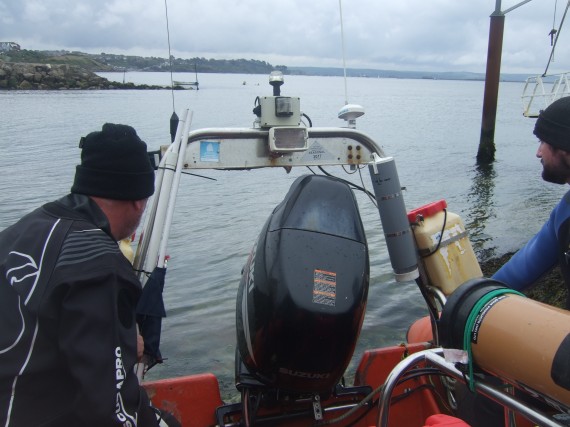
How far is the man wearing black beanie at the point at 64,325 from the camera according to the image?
1.71 metres

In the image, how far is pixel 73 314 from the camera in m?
1.69

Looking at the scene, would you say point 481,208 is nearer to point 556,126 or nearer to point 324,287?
point 556,126

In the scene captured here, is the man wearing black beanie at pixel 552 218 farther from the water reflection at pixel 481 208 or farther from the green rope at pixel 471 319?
A: the water reflection at pixel 481 208

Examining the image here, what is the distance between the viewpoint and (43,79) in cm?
7194

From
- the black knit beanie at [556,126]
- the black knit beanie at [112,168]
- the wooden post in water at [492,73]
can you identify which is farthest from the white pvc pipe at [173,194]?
the wooden post in water at [492,73]

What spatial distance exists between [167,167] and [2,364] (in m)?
1.71

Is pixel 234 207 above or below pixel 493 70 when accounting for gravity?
below

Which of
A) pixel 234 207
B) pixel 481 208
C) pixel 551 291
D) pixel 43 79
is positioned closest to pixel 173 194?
pixel 551 291

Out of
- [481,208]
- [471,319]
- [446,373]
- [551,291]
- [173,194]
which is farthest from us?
[481,208]

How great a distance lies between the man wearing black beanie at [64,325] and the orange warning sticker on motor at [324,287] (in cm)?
104

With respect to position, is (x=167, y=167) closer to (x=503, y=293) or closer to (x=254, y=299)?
(x=254, y=299)

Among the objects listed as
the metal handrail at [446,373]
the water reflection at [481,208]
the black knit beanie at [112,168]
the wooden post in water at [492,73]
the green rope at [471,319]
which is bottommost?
the water reflection at [481,208]

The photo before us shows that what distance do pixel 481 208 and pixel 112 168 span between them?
1352 cm

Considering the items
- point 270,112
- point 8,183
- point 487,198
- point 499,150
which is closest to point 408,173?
point 487,198
